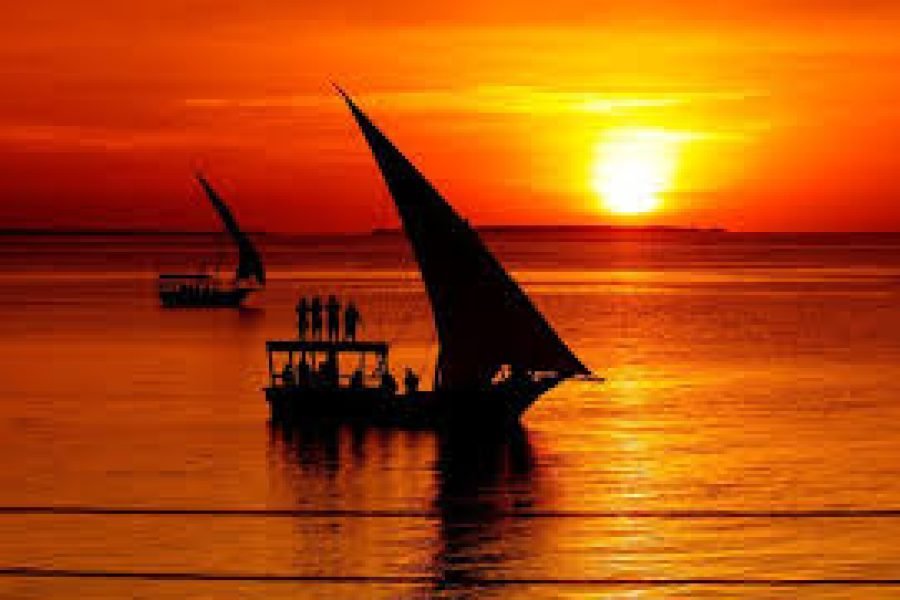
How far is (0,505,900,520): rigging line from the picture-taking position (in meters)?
43.1

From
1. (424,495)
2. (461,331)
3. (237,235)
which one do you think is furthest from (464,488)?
(237,235)

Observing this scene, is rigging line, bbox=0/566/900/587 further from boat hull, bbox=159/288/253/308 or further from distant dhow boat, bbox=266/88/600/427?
boat hull, bbox=159/288/253/308

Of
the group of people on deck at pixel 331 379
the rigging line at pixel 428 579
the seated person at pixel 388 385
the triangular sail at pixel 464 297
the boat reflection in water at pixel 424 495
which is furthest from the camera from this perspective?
the group of people on deck at pixel 331 379

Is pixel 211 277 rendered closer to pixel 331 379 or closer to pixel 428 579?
pixel 331 379

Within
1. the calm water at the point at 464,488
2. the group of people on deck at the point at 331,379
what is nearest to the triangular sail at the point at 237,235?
the calm water at the point at 464,488

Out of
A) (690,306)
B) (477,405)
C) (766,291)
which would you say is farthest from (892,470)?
(766,291)

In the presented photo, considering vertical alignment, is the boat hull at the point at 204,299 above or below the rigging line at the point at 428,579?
above

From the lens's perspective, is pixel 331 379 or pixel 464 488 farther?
pixel 331 379

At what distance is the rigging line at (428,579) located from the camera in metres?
35.4

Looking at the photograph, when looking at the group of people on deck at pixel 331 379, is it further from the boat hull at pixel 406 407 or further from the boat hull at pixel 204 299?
the boat hull at pixel 204 299

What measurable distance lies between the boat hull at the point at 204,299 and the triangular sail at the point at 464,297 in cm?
8129

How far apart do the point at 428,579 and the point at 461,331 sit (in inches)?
802

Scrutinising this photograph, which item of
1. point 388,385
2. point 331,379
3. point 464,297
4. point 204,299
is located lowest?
point 388,385

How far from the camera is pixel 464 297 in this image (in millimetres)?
55375
